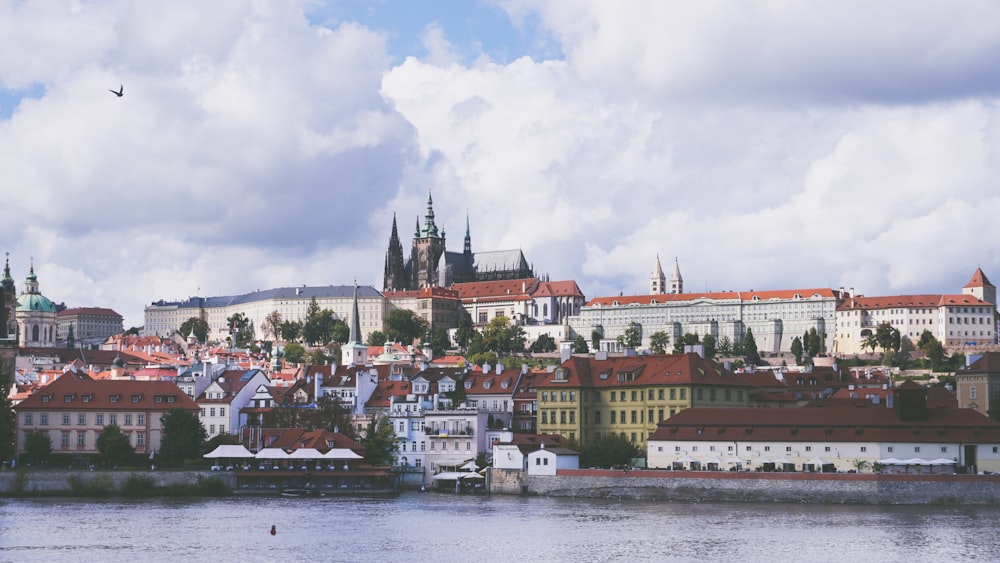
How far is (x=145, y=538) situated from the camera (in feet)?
197

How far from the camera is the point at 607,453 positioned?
85.6 meters

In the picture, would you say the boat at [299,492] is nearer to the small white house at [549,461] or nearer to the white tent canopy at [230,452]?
the white tent canopy at [230,452]

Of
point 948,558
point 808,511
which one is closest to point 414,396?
point 808,511

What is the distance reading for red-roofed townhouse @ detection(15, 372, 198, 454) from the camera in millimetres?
91875

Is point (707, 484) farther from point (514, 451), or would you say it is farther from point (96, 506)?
point (96, 506)

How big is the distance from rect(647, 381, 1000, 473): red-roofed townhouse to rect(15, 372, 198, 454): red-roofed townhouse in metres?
28.3

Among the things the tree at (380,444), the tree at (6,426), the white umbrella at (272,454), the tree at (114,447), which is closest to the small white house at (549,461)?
the tree at (380,444)

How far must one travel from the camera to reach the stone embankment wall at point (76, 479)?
80438 millimetres

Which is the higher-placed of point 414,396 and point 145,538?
point 414,396

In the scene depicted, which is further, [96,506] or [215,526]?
[96,506]

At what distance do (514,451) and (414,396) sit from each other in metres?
14.3

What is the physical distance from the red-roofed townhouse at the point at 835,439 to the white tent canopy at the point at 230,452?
20566 millimetres

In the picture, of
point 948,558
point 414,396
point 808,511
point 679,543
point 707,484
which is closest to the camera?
point 948,558

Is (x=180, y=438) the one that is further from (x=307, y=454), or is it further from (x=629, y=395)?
(x=629, y=395)
